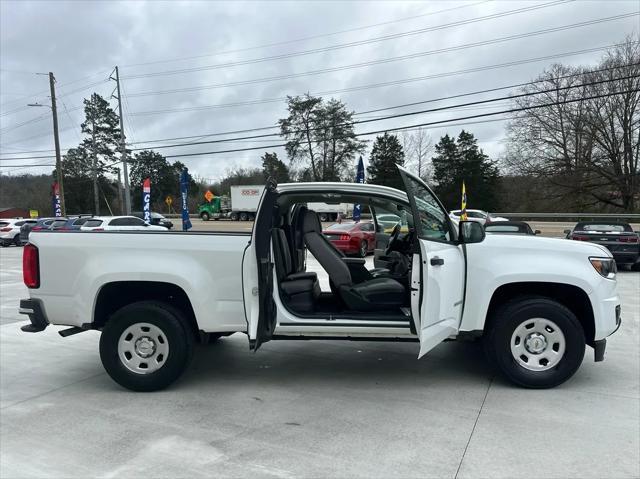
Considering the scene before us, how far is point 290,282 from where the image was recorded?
4621 mm

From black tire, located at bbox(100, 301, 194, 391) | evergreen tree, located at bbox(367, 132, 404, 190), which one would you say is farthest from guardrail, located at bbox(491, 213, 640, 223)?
black tire, located at bbox(100, 301, 194, 391)

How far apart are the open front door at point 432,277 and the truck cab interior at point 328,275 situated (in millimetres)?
385

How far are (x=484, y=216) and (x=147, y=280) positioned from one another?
31.3m

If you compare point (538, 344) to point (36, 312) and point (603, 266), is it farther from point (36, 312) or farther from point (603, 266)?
point (36, 312)

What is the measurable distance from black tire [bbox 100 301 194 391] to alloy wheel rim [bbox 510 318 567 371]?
2.95 metres

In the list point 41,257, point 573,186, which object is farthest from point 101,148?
point 41,257

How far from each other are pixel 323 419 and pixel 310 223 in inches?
79.1

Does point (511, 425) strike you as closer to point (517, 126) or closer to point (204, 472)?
point (204, 472)

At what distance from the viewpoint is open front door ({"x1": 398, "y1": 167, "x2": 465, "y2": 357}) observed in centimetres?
386

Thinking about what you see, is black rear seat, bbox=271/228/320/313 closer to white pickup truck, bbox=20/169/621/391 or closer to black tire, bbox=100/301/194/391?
white pickup truck, bbox=20/169/621/391

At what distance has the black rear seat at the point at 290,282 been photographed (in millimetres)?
4520

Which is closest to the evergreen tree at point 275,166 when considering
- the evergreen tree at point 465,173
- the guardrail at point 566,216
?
the evergreen tree at point 465,173

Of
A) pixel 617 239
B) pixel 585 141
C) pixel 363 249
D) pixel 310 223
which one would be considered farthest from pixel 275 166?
pixel 310 223

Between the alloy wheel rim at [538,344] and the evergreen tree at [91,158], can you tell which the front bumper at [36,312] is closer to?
the alloy wheel rim at [538,344]
